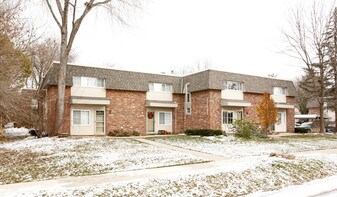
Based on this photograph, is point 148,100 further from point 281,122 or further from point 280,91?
point 281,122

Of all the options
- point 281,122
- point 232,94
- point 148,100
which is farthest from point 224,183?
point 281,122

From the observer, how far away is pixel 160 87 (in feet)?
76.9

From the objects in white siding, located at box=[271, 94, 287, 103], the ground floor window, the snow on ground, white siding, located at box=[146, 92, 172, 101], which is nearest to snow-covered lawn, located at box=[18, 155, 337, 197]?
the ground floor window

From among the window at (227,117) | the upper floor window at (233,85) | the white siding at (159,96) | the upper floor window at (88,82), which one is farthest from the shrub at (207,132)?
the upper floor window at (88,82)

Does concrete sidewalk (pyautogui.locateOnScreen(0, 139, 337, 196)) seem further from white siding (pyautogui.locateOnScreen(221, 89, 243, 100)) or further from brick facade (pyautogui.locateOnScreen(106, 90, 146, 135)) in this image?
white siding (pyautogui.locateOnScreen(221, 89, 243, 100))

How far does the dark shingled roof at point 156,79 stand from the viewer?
19766mm

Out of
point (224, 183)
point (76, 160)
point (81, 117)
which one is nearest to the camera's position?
point (224, 183)

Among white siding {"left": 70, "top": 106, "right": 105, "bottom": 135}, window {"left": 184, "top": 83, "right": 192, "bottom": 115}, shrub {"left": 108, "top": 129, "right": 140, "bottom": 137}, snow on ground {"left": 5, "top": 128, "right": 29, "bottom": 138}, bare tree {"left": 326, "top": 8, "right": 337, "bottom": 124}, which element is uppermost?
bare tree {"left": 326, "top": 8, "right": 337, "bottom": 124}

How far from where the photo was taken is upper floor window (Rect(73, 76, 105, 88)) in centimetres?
1994

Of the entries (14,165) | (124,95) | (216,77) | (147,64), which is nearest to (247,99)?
(216,77)

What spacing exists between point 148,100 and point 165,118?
8.34 feet

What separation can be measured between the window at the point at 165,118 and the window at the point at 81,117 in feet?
21.4

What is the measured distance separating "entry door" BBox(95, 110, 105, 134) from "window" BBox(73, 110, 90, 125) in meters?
0.77

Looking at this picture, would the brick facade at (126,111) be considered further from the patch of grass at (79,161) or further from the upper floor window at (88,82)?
the patch of grass at (79,161)
